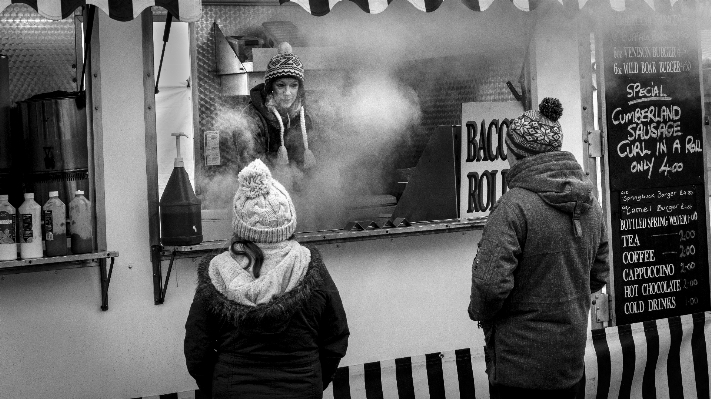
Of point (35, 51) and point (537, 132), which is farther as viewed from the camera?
point (35, 51)

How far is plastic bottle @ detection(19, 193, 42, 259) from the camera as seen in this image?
4273 millimetres

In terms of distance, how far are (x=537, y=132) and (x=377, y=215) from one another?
179 cm

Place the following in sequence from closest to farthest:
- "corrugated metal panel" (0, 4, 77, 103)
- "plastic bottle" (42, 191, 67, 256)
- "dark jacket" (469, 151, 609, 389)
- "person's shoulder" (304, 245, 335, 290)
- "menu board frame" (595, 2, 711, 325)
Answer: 1. "person's shoulder" (304, 245, 335, 290)
2. "dark jacket" (469, 151, 609, 389)
3. "plastic bottle" (42, 191, 67, 256)
4. "corrugated metal panel" (0, 4, 77, 103)
5. "menu board frame" (595, 2, 711, 325)

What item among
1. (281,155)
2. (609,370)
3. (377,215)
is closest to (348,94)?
(281,155)

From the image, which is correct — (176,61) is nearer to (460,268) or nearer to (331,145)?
(331,145)

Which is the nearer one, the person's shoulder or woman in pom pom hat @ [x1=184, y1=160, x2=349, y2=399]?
woman in pom pom hat @ [x1=184, y1=160, x2=349, y2=399]

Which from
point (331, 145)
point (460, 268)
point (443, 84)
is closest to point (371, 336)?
point (460, 268)

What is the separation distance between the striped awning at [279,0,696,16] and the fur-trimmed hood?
5.06 ft

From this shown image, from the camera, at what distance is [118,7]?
3859mm

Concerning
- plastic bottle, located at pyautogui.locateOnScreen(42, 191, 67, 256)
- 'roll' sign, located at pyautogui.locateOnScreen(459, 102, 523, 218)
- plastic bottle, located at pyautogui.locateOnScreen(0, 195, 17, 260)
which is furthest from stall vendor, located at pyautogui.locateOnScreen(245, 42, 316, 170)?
plastic bottle, located at pyautogui.locateOnScreen(0, 195, 17, 260)

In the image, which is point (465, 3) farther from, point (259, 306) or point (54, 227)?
point (54, 227)

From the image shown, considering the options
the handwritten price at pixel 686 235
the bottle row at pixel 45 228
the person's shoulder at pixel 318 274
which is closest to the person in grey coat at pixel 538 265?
the person's shoulder at pixel 318 274

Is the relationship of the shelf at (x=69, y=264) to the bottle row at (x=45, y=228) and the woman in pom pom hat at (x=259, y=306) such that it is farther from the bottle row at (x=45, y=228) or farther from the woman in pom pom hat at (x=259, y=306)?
the woman in pom pom hat at (x=259, y=306)

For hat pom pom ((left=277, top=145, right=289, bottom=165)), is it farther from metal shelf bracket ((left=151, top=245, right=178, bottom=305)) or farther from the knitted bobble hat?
the knitted bobble hat
